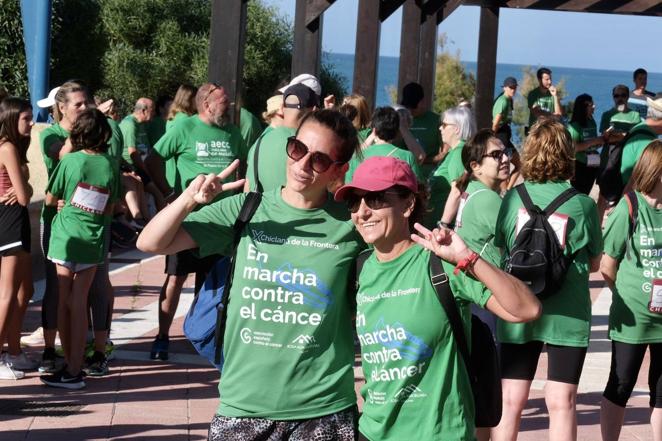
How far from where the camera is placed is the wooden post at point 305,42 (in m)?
12.5

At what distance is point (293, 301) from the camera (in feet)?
12.8

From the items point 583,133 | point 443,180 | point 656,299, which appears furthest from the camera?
point 583,133

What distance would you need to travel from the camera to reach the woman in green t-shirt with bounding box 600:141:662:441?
19.5ft

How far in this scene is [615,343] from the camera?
6.06 metres

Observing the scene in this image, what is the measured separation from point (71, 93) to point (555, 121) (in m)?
3.48

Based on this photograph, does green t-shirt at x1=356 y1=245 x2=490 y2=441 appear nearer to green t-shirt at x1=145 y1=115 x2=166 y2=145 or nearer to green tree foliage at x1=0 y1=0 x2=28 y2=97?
green t-shirt at x1=145 y1=115 x2=166 y2=145

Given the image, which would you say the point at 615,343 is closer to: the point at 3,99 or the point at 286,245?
the point at 286,245

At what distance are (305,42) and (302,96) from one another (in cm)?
630

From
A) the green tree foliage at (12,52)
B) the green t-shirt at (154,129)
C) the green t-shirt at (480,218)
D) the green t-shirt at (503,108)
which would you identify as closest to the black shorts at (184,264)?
the green t-shirt at (480,218)

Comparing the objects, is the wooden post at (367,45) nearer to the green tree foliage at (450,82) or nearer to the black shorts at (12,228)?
the black shorts at (12,228)

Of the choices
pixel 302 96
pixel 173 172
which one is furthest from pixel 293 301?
pixel 173 172

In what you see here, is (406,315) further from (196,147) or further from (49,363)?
(196,147)

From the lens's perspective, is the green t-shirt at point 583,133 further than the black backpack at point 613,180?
Yes

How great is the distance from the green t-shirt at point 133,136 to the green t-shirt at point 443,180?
15.9 feet
